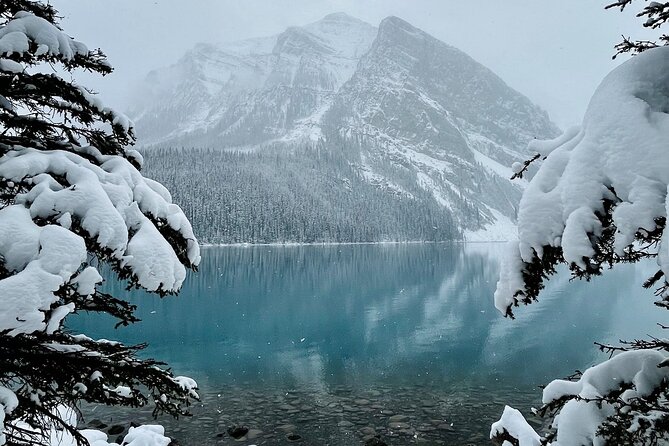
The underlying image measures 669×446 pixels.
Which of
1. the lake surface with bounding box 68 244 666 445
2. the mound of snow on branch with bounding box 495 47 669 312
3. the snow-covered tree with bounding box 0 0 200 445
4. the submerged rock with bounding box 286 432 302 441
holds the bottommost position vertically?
the lake surface with bounding box 68 244 666 445

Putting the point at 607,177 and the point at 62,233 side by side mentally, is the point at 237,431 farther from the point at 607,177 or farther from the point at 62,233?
the point at 607,177

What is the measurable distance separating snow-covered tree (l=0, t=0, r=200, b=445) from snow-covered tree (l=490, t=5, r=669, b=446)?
3.37 m

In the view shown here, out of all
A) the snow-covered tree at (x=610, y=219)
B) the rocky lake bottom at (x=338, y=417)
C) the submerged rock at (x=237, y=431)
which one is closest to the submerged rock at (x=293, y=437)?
the rocky lake bottom at (x=338, y=417)

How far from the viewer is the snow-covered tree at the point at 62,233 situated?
364cm

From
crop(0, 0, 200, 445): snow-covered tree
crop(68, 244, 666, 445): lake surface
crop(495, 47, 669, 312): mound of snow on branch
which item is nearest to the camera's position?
crop(495, 47, 669, 312): mound of snow on branch

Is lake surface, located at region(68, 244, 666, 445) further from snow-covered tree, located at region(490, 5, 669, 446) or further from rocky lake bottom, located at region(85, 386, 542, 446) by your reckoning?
snow-covered tree, located at region(490, 5, 669, 446)

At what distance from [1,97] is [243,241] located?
161m

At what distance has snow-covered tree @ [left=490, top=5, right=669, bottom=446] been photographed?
3193 mm

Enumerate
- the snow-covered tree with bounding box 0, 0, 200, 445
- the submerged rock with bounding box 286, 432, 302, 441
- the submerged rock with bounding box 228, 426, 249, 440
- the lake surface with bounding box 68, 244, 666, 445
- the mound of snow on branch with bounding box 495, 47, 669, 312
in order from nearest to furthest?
1. the mound of snow on branch with bounding box 495, 47, 669, 312
2. the snow-covered tree with bounding box 0, 0, 200, 445
3. the submerged rock with bounding box 286, 432, 302, 441
4. the submerged rock with bounding box 228, 426, 249, 440
5. the lake surface with bounding box 68, 244, 666, 445

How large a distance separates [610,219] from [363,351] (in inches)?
1235

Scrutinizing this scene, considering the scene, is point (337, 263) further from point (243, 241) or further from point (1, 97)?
point (1, 97)

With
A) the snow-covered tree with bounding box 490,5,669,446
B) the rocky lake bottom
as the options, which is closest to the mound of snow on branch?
the snow-covered tree with bounding box 490,5,669,446

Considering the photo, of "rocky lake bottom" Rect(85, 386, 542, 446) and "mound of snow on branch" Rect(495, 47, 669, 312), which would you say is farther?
"rocky lake bottom" Rect(85, 386, 542, 446)

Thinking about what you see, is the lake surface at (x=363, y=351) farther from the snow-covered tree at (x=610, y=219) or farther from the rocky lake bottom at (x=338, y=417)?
the snow-covered tree at (x=610, y=219)
